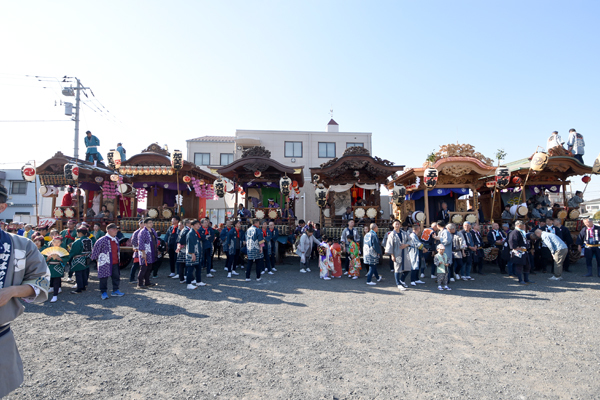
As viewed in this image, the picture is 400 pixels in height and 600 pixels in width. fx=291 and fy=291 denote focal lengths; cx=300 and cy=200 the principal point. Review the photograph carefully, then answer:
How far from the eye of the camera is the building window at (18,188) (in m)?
27.0

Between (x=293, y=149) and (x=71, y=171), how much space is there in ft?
51.8

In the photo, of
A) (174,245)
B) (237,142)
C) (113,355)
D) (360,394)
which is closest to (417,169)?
(174,245)

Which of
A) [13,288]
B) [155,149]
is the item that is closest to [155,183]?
[155,149]

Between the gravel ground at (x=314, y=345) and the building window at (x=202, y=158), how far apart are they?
18.5 metres

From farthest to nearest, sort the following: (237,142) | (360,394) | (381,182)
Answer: (237,142) < (381,182) < (360,394)

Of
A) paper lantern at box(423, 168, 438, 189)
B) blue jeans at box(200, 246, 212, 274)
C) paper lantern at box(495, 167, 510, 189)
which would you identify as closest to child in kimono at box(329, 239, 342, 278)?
blue jeans at box(200, 246, 212, 274)

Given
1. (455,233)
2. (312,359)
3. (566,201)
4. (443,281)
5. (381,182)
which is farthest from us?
(381,182)

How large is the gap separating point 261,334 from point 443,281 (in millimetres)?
5345

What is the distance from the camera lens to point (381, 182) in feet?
45.6

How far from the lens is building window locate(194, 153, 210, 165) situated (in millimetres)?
24641

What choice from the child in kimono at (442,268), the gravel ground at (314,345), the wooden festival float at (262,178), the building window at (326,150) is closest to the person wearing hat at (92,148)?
the wooden festival float at (262,178)

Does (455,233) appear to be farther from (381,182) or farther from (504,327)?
(381,182)

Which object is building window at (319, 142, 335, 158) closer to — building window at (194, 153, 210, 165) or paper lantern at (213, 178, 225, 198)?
building window at (194, 153, 210, 165)

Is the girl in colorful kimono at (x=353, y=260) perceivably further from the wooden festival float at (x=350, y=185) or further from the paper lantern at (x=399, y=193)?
the paper lantern at (x=399, y=193)
